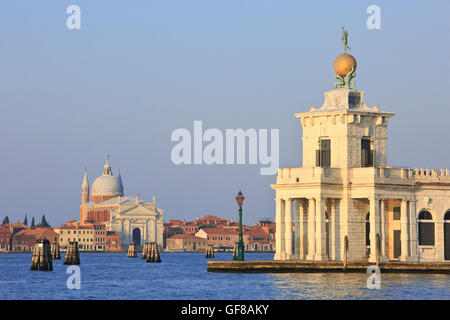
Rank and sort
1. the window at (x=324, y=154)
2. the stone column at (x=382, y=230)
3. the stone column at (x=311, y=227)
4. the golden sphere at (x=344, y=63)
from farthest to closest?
1. the golden sphere at (x=344, y=63)
2. the window at (x=324, y=154)
3. the stone column at (x=311, y=227)
4. the stone column at (x=382, y=230)

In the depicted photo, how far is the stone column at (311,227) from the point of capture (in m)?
63.5

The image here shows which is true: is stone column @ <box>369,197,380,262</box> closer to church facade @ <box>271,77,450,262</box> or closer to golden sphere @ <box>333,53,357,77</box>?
church facade @ <box>271,77,450,262</box>

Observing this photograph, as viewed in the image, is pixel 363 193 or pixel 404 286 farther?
pixel 363 193

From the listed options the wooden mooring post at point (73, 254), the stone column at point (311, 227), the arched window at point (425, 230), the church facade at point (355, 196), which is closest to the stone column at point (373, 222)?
the church facade at point (355, 196)

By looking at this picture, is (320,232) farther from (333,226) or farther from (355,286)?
(355,286)

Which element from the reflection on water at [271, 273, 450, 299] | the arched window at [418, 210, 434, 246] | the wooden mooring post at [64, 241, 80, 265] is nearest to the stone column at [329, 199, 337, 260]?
the reflection on water at [271, 273, 450, 299]

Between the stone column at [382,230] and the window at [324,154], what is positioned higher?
the window at [324,154]

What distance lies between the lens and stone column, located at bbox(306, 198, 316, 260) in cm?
6350

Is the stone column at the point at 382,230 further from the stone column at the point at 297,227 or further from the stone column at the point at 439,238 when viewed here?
the stone column at the point at 297,227

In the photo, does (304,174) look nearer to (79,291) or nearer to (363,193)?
(363,193)

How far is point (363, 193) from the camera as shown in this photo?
63.4 meters

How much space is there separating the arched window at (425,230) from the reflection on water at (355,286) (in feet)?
10.8
